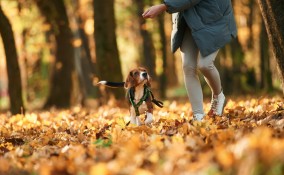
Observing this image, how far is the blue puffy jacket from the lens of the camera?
6152 mm

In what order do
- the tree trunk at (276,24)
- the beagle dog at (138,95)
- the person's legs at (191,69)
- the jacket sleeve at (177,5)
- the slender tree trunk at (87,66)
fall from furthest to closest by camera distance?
the slender tree trunk at (87,66), the person's legs at (191,69), the beagle dog at (138,95), the tree trunk at (276,24), the jacket sleeve at (177,5)

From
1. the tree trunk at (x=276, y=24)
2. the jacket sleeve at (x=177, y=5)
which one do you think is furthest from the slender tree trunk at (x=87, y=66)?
the jacket sleeve at (x=177, y=5)

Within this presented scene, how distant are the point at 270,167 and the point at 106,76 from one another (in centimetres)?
982

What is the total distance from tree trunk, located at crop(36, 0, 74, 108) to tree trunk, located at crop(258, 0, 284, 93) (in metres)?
11.7

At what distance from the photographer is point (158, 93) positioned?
22359 mm

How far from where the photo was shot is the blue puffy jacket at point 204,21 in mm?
6152

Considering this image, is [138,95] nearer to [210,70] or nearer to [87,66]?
[210,70]

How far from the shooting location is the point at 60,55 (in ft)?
59.6

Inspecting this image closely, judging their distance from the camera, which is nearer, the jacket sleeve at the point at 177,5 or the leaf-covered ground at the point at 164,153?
the leaf-covered ground at the point at 164,153

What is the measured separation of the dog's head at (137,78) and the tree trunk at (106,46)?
20.2 ft

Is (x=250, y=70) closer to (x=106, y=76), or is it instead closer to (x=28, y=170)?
(x=106, y=76)

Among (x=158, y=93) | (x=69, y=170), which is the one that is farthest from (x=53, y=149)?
(x=158, y=93)

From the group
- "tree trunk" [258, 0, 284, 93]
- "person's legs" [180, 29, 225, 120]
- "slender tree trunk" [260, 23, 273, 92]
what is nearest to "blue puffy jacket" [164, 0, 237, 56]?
"person's legs" [180, 29, 225, 120]

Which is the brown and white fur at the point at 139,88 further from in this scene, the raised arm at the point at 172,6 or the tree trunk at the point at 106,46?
the tree trunk at the point at 106,46
